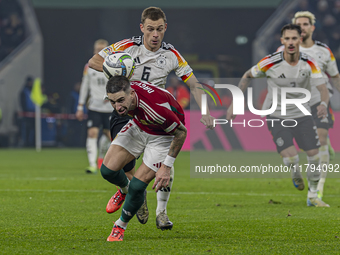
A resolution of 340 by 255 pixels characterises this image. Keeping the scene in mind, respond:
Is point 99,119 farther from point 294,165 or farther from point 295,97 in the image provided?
point 294,165

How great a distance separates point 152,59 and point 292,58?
7.79 feet

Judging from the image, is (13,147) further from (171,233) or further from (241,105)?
(171,233)

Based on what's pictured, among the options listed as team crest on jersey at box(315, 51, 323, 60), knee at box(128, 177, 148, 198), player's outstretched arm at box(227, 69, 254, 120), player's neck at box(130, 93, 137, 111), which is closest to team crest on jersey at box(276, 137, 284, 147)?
player's outstretched arm at box(227, 69, 254, 120)

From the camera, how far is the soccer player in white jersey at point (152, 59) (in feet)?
19.5

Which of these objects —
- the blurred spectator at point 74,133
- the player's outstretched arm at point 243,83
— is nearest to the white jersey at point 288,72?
the player's outstretched arm at point 243,83

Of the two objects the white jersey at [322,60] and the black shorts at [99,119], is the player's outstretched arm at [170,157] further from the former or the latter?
the black shorts at [99,119]

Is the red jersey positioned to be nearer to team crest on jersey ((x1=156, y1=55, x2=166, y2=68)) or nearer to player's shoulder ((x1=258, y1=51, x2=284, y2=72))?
team crest on jersey ((x1=156, y1=55, x2=166, y2=68))

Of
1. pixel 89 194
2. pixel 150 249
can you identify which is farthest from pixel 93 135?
pixel 150 249

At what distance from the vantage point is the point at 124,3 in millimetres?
24094

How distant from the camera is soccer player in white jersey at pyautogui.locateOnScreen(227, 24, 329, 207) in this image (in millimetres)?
7672

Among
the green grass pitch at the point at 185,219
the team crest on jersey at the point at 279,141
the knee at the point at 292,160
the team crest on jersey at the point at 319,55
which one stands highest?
the team crest on jersey at the point at 319,55

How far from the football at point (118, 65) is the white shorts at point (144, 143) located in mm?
487

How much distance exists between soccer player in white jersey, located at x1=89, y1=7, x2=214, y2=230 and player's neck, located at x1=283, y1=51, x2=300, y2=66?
1956mm

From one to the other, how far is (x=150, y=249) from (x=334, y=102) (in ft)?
58.3
